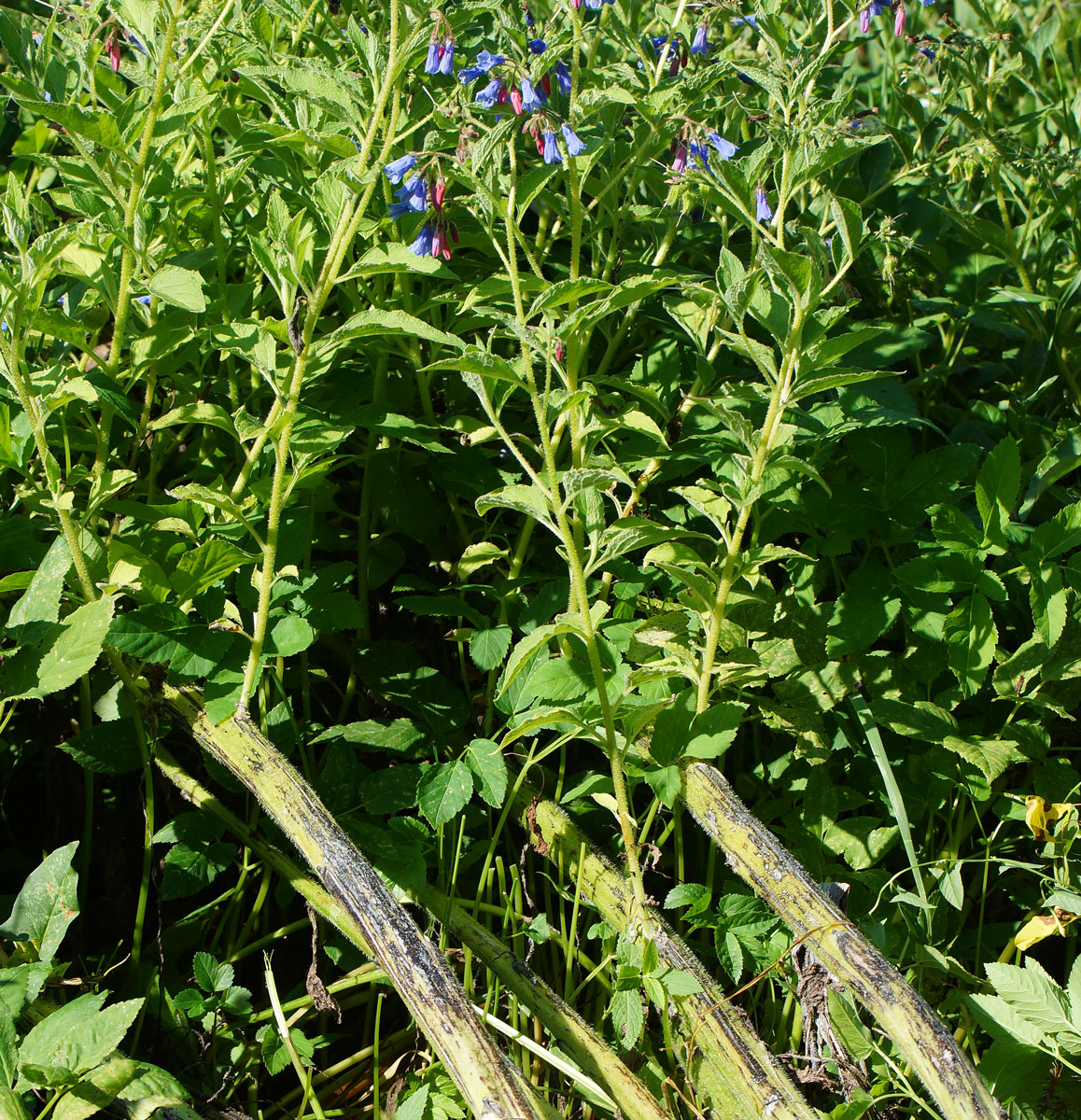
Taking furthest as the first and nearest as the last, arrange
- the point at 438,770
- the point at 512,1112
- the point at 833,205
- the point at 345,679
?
1. the point at 345,679
2. the point at 438,770
3. the point at 833,205
4. the point at 512,1112

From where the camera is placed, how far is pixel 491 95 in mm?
1496

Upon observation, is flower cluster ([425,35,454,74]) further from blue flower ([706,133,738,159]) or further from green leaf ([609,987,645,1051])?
green leaf ([609,987,645,1051])

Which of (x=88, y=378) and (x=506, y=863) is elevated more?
Answer: (x=88, y=378)

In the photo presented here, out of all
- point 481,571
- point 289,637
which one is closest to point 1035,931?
point 481,571

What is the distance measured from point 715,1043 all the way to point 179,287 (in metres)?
1.19

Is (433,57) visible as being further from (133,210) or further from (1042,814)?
(1042,814)

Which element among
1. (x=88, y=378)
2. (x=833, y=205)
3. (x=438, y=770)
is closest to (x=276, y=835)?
(x=438, y=770)

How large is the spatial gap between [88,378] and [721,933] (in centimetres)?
123

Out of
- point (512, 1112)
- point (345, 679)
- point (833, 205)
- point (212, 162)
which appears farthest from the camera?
point (345, 679)

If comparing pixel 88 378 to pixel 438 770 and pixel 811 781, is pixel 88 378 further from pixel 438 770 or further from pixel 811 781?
pixel 811 781

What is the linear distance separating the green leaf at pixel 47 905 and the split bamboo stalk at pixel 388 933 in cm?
23

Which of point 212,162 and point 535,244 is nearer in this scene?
point 212,162

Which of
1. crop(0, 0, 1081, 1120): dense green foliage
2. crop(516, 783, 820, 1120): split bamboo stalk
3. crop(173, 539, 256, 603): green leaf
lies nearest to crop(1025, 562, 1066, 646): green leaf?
crop(0, 0, 1081, 1120): dense green foliage

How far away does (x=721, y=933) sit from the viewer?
1.50 metres
